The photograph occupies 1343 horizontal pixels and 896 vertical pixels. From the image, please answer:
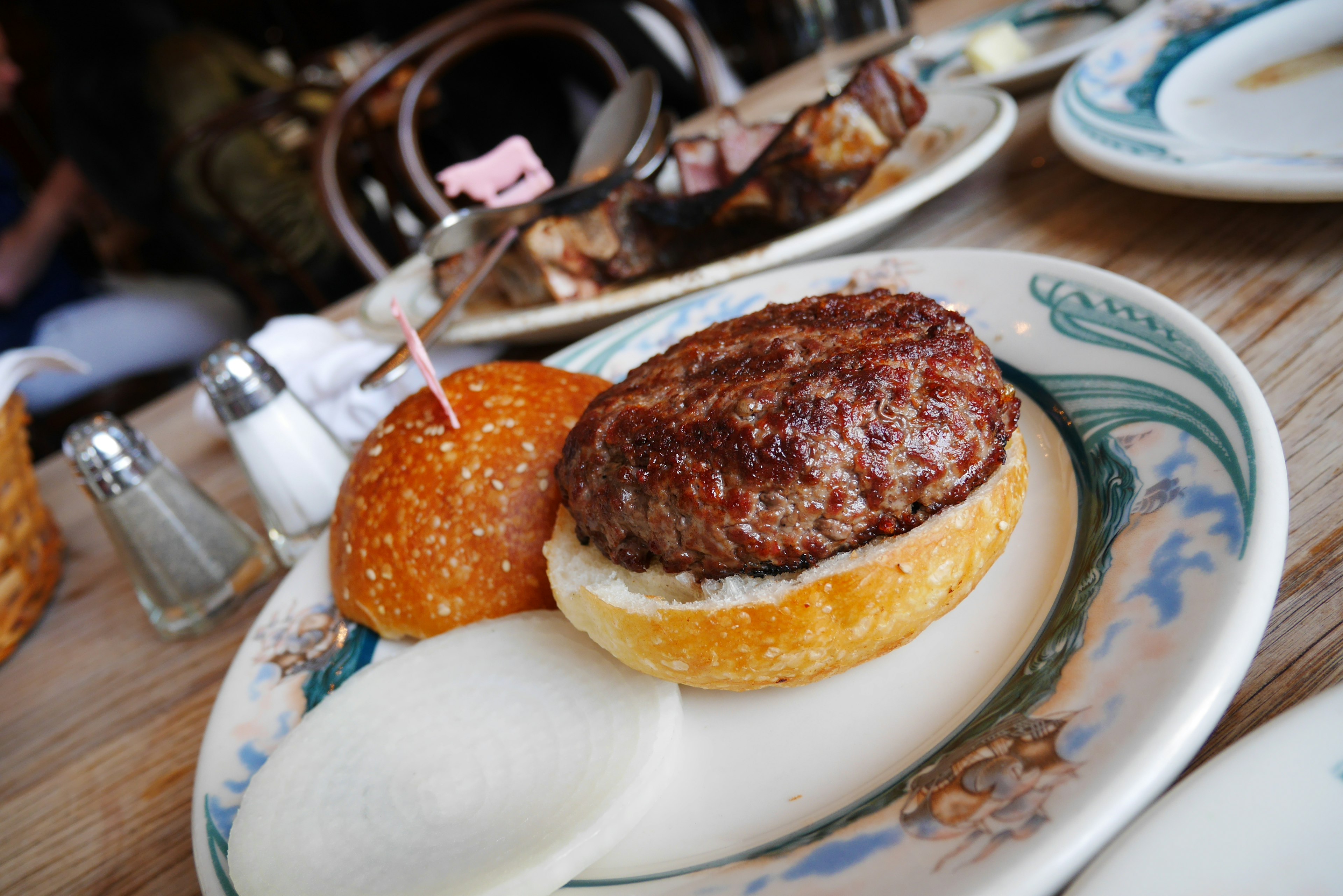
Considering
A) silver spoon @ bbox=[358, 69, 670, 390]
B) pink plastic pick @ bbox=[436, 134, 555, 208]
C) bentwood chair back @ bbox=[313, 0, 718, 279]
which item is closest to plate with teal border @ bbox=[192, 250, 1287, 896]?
silver spoon @ bbox=[358, 69, 670, 390]

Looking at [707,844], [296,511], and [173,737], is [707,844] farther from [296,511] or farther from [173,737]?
[296,511]

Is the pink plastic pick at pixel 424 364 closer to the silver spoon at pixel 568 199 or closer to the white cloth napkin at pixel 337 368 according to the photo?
the silver spoon at pixel 568 199

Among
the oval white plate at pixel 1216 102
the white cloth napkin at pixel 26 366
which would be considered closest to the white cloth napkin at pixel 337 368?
the white cloth napkin at pixel 26 366

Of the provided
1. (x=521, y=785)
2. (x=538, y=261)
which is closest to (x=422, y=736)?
(x=521, y=785)

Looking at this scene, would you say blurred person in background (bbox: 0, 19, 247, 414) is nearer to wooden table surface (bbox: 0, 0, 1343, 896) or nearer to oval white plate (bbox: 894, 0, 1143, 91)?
wooden table surface (bbox: 0, 0, 1343, 896)

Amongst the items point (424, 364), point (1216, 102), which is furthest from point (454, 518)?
point (1216, 102)

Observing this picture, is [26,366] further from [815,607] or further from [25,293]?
[25,293]

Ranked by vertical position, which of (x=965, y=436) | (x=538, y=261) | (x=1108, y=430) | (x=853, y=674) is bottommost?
(x=853, y=674)
